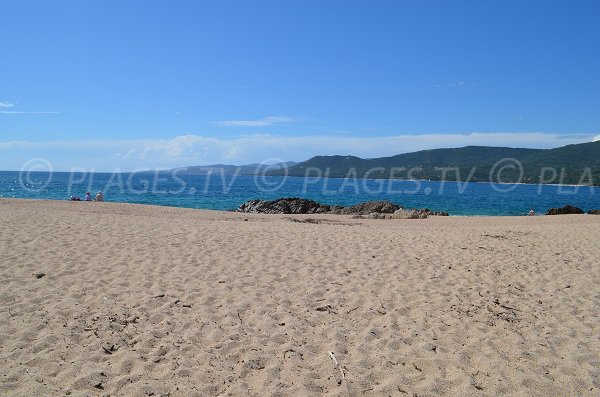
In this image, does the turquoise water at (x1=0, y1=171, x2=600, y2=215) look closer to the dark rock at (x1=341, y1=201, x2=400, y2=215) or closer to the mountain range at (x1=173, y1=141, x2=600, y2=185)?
the dark rock at (x1=341, y1=201, x2=400, y2=215)

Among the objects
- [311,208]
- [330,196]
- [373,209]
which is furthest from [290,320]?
[330,196]

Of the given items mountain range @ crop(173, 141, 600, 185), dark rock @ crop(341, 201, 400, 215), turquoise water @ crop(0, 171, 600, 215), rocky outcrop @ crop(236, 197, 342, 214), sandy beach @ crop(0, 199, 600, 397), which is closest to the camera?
sandy beach @ crop(0, 199, 600, 397)

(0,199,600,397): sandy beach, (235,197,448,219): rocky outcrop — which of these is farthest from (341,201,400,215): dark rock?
(0,199,600,397): sandy beach

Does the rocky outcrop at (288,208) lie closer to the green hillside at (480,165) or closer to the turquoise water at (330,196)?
the turquoise water at (330,196)

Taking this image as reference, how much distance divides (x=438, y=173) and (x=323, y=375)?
152 metres

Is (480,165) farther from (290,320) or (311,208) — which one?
(290,320)

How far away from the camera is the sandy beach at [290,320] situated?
3.86 metres

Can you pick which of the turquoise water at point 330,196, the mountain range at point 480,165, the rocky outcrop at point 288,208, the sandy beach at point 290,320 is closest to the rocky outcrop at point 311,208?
the rocky outcrop at point 288,208

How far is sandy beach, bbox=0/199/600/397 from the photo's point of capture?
3.86m

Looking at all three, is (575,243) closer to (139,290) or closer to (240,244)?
(240,244)

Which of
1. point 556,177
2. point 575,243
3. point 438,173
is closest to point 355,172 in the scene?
point 438,173

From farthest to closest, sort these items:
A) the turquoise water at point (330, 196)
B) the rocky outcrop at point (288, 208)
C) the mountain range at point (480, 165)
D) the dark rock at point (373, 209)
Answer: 1. the mountain range at point (480, 165)
2. the turquoise water at point (330, 196)
3. the rocky outcrop at point (288, 208)
4. the dark rock at point (373, 209)

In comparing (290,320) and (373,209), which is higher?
(290,320)

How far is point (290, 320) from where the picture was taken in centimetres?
517
